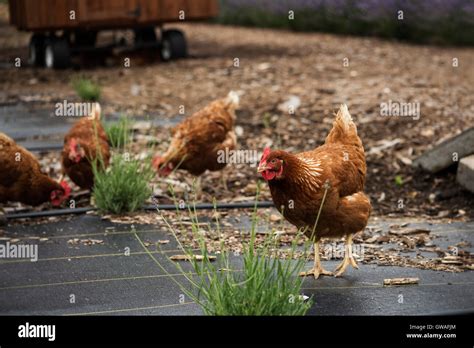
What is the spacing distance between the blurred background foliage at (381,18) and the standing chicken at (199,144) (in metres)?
9.57

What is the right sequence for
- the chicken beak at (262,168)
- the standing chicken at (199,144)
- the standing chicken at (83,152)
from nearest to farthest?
the chicken beak at (262,168) < the standing chicken at (83,152) < the standing chicken at (199,144)

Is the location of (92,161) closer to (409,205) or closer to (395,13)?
(409,205)

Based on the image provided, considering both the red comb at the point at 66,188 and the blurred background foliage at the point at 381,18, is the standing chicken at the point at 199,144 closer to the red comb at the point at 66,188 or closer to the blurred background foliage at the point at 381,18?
the red comb at the point at 66,188

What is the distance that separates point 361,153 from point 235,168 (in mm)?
2904

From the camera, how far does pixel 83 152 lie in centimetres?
670

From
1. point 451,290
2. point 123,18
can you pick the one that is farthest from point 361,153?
point 123,18

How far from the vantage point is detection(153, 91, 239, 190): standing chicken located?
7145 millimetres

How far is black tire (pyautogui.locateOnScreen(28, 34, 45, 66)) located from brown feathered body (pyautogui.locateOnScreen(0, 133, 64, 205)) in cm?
790

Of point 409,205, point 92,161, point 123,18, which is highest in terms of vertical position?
point 123,18

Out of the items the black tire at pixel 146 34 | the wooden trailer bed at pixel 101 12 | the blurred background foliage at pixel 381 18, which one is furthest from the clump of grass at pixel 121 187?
the blurred background foliage at pixel 381 18

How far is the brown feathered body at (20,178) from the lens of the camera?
6.40 meters

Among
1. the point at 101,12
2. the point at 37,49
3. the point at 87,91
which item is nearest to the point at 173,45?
the point at 101,12
